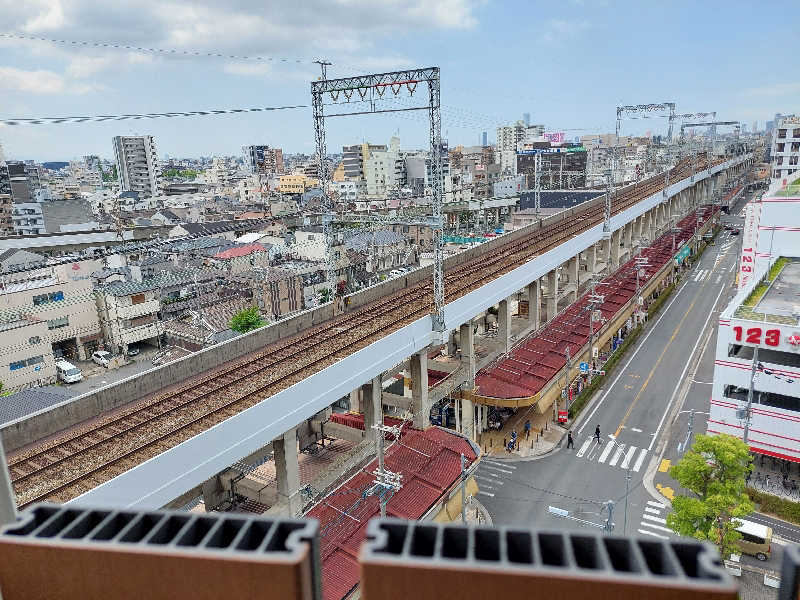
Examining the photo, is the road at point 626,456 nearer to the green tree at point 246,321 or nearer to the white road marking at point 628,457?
the white road marking at point 628,457

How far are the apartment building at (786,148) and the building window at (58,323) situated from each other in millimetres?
87398

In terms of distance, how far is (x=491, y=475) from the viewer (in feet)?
86.9

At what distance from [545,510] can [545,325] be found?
1804cm

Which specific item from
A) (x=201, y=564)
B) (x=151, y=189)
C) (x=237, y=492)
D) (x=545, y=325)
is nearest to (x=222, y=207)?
(x=151, y=189)

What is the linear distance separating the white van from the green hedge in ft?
144

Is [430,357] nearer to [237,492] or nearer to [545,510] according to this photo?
[545,510]

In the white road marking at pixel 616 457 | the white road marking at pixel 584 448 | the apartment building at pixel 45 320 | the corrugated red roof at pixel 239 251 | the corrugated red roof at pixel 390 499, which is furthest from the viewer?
the corrugated red roof at pixel 239 251

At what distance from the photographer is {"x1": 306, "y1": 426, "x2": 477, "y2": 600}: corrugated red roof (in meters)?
16.0

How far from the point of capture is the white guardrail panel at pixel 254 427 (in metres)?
13.3

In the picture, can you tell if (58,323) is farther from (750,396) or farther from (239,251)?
(750,396)

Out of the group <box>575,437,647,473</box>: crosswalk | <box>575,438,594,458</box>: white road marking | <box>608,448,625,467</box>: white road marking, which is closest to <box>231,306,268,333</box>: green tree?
<box>575,438,594,458</box>: white road marking

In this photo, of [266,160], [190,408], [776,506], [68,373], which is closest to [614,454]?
[776,506]

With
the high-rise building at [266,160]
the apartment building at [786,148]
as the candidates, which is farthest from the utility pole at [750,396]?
the high-rise building at [266,160]

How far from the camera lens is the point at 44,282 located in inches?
1708
